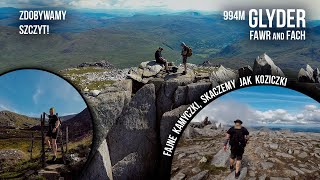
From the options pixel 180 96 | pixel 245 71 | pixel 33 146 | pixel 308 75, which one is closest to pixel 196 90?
pixel 180 96

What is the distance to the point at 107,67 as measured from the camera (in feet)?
49.7

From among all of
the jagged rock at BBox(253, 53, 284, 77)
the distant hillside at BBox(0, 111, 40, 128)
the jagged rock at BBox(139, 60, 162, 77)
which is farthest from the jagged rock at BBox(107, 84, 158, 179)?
the jagged rock at BBox(253, 53, 284, 77)

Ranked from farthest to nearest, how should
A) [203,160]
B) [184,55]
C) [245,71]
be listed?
1. [184,55]
2. [245,71]
3. [203,160]

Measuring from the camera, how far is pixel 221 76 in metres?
13.1

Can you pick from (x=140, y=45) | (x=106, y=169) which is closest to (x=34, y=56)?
(x=140, y=45)

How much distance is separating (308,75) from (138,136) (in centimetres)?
414

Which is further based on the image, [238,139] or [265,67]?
[265,67]

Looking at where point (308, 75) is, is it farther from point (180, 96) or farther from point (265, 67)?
point (180, 96)

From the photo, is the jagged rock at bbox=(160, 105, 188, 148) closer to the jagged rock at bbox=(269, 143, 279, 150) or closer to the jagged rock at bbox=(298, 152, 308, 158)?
the jagged rock at bbox=(269, 143, 279, 150)

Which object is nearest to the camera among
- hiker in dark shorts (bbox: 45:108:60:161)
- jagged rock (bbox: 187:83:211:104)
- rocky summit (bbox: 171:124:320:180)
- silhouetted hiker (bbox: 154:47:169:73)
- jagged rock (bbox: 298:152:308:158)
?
rocky summit (bbox: 171:124:320:180)

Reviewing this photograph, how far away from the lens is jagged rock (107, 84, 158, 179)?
13.4m

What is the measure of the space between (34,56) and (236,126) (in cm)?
582

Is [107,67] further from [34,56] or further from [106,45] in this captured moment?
[34,56]

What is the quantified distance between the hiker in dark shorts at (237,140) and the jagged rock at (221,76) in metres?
1.04
